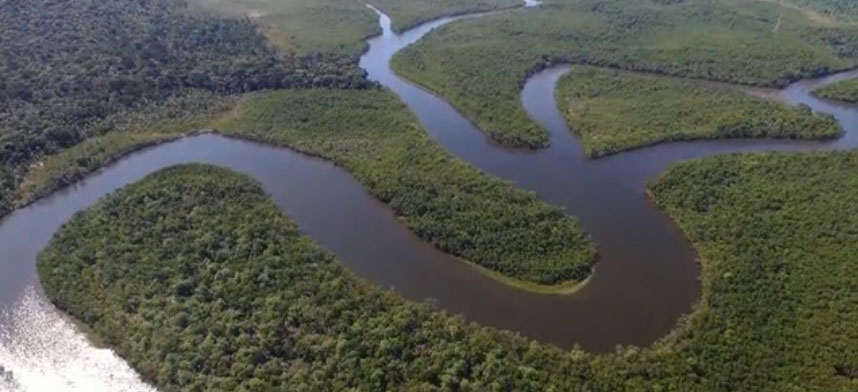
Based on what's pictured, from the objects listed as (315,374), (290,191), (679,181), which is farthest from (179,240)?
(679,181)

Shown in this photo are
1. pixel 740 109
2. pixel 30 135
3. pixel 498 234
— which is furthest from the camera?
pixel 740 109

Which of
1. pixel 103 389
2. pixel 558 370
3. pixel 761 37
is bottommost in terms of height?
pixel 103 389

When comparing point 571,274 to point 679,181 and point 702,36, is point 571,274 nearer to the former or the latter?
point 679,181

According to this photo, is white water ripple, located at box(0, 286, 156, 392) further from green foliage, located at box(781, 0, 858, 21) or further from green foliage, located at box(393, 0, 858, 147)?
green foliage, located at box(781, 0, 858, 21)

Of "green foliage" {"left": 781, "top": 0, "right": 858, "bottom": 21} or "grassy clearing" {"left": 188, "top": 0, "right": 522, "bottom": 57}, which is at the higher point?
"green foliage" {"left": 781, "top": 0, "right": 858, "bottom": 21}

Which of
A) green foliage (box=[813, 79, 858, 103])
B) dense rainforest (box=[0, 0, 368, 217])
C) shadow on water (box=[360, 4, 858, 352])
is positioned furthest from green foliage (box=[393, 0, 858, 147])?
dense rainforest (box=[0, 0, 368, 217])

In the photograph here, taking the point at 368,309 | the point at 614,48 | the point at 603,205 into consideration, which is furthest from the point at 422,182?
the point at 614,48

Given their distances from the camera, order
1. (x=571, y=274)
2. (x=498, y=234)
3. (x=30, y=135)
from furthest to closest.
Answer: (x=30, y=135) → (x=498, y=234) → (x=571, y=274)
